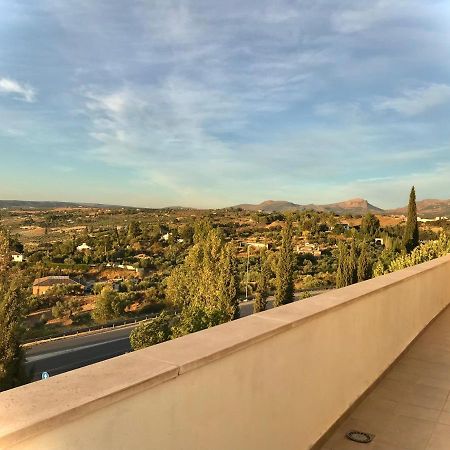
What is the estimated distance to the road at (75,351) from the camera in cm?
2272

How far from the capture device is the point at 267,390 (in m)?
1.73

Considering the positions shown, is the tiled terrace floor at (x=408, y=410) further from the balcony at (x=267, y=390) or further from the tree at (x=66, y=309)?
the tree at (x=66, y=309)

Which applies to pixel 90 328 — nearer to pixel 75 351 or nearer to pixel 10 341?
pixel 75 351

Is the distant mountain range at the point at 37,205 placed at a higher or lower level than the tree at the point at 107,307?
higher

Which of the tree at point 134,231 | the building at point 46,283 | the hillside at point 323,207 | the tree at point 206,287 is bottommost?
the building at point 46,283

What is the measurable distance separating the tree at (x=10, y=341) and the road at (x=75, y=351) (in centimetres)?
785

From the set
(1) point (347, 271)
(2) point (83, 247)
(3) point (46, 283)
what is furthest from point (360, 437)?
(2) point (83, 247)

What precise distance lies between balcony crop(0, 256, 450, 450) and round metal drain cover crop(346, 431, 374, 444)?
0.11 feet

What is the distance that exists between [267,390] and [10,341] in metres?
13.8

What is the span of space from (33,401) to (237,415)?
79 centimetres

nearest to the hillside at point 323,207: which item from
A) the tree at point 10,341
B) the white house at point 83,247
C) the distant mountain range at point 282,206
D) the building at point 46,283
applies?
the distant mountain range at point 282,206

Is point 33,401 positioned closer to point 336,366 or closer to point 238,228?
point 336,366

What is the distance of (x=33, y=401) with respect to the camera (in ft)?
3.18

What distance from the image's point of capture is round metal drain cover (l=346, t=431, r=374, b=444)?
2192 mm
